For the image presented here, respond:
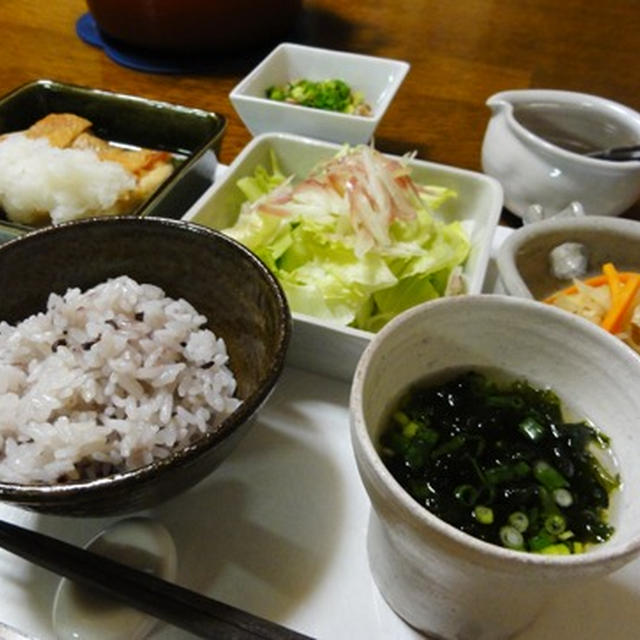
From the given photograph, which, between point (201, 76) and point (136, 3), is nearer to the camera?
point (136, 3)

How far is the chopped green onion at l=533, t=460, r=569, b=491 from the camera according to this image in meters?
0.83

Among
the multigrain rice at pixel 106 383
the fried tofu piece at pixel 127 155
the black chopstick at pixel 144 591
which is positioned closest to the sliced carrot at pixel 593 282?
the multigrain rice at pixel 106 383

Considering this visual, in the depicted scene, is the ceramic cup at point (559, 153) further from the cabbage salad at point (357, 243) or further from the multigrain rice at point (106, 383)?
the multigrain rice at point (106, 383)

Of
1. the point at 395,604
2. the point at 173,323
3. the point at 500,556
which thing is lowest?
the point at 395,604

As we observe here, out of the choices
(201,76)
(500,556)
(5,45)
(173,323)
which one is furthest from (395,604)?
(5,45)

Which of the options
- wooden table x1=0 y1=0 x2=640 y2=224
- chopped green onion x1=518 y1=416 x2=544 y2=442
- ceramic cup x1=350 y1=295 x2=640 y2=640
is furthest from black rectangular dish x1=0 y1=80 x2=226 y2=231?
chopped green onion x1=518 y1=416 x2=544 y2=442

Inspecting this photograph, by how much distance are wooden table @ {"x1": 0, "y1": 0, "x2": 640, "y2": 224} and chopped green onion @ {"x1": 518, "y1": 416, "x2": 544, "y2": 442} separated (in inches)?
39.0

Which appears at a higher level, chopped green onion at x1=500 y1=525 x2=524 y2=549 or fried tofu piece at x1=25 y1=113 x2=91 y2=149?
fried tofu piece at x1=25 y1=113 x2=91 y2=149

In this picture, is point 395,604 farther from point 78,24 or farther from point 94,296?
point 78,24

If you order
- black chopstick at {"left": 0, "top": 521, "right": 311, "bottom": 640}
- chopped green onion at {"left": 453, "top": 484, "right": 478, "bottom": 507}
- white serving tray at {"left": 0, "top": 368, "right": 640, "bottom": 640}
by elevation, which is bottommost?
white serving tray at {"left": 0, "top": 368, "right": 640, "bottom": 640}

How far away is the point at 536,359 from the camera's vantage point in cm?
92

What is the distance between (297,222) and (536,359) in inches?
21.3

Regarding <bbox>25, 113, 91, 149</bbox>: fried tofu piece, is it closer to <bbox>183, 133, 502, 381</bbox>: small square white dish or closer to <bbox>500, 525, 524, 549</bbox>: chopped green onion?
<bbox>183, 133, 502, 381</bbox>: small square white dish

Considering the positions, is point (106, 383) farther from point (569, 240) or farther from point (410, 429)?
point (569, 240)
